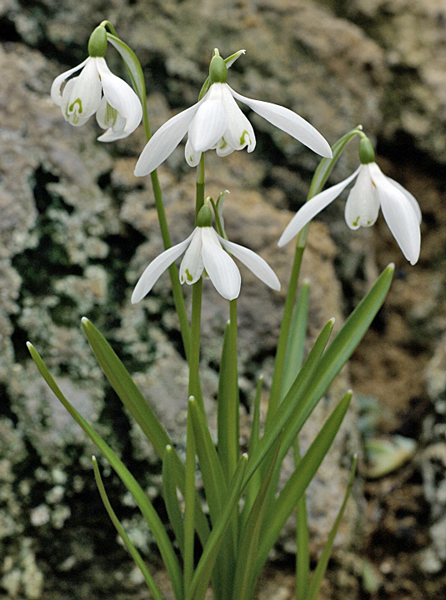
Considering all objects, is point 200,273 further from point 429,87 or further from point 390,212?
point 429,87

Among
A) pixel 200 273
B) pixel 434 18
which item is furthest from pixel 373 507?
pixel 434 18

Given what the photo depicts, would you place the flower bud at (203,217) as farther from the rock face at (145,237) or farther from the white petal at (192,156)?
the rock face at (145,237)

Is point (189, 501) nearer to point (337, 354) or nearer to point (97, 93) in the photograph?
point (337, 354)

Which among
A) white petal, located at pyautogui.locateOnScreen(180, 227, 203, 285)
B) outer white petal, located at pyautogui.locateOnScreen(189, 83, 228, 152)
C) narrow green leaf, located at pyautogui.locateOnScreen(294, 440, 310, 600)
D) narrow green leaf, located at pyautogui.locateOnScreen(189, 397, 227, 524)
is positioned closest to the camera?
outer white petal, located at pyautogui.locateOnScreen(189, 83, 228, 152)

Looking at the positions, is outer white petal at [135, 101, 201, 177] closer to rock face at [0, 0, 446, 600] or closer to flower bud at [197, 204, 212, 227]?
flower bud at [197, 204, 212, 227]

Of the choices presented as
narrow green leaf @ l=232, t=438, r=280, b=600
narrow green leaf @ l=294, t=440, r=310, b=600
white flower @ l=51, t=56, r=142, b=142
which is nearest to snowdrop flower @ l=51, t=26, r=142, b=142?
white flower @ l=51, t=56, r=142, b=142

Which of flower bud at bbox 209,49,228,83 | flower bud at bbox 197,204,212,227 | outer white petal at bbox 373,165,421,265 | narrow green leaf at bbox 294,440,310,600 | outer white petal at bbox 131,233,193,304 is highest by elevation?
flower bud at bbox 209,49,228,83
